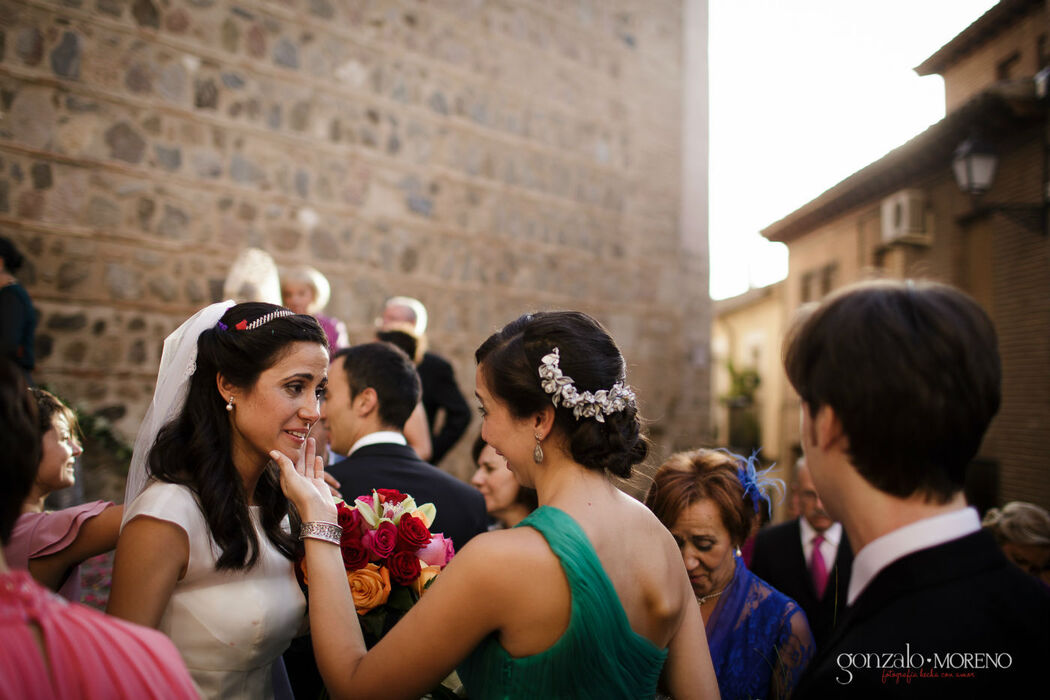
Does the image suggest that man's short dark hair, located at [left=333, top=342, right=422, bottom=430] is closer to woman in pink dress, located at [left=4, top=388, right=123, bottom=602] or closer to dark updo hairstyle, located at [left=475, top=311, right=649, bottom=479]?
woman in pink dress, located at [left=4, top=388, right=123, bottom=602]

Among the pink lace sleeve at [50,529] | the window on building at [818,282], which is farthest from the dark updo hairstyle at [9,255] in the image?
the window on building at [818,282]

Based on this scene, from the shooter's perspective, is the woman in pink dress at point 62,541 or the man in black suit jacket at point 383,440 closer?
the woman in pink dress at point 62,541

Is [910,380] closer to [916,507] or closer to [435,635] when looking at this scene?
[916,507]

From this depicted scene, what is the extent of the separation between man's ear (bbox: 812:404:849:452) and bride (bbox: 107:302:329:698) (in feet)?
5.00

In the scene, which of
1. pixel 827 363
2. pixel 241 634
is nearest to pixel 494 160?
pixel 241 634

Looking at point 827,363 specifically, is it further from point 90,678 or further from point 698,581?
point 698,581

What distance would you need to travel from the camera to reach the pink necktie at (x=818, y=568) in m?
4.00

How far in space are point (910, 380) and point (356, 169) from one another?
247 inches

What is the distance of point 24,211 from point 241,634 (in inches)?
169

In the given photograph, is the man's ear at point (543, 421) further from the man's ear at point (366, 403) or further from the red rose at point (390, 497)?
the man's ear at point (366, 403)

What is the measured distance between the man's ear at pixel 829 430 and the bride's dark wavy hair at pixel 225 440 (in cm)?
156

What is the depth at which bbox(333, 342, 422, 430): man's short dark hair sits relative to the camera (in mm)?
3455

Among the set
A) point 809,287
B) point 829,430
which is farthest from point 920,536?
point 809,287

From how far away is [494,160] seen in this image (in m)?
8.09
